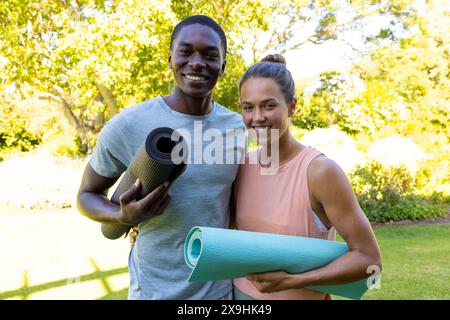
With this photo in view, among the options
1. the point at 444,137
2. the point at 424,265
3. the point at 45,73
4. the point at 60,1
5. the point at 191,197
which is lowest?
the point at 424,265

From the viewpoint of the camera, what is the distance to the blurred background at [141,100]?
5.58 metres

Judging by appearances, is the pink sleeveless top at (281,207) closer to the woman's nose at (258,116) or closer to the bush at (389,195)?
the woman's nose at (258,116)

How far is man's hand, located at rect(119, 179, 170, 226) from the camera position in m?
1.33

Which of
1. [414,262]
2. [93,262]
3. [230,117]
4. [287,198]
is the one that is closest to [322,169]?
[287,198]

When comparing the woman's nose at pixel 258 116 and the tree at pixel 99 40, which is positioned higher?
the tree at pixel 99 40

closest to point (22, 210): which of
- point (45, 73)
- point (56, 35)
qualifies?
point (45, 73)

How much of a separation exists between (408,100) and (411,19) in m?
3.75

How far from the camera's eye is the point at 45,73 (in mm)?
8719

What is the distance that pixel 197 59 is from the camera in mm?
1666

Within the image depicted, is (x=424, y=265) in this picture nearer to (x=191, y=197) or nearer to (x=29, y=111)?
(x=191, y=197)

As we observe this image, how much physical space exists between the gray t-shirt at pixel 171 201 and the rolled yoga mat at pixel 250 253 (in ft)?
0.74

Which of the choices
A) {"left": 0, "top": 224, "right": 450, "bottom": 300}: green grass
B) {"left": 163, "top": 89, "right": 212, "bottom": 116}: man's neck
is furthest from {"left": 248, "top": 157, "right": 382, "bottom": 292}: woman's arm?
{"left": 0, "top": 224, "right": 450, "bottom": 300}: green grass

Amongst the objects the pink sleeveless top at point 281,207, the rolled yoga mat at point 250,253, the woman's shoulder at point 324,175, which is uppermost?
the woman's shoulder at point 324,175

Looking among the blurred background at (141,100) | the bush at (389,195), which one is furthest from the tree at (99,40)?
the bush at (389,195)
